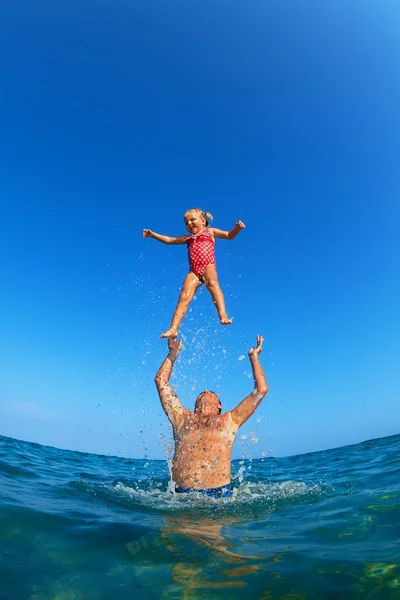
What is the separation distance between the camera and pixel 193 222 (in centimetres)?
845

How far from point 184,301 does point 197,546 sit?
4.35 meters

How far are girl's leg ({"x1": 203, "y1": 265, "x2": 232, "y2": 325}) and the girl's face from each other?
1028 millimetres

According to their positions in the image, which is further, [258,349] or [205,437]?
[258,349]

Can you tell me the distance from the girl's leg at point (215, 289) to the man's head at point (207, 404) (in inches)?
56.3

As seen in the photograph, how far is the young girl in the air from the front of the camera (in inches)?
300

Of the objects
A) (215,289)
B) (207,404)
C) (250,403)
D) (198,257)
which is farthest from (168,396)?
(198,257)

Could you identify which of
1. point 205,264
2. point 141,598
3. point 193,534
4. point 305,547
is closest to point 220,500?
point 193,534

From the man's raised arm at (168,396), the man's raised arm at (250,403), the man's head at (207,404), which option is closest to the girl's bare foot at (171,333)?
the man's raised arm at (168,396)

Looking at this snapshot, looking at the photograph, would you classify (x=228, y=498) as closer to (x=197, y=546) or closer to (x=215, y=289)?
(x=197, y=546)

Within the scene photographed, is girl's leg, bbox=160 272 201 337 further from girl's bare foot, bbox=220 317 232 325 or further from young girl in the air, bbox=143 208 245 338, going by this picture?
girl's bare foot, bbox=220 317 232 325

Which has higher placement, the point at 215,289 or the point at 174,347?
the point at 215,289

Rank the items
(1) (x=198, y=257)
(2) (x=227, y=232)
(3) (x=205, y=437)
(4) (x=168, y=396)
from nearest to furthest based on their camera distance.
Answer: (3) (x=205, y=437), (4) (x=168, y=396), (1) (x=198, y=257), (2) (x=227, y=232)

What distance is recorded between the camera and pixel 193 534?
4.71 meters

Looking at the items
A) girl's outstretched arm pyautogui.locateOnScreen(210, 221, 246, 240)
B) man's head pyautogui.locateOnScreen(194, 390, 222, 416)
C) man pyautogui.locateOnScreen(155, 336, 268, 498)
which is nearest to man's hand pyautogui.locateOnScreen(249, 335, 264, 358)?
man pyautogui.locateOnScreen(155, 336, 268, 498)
